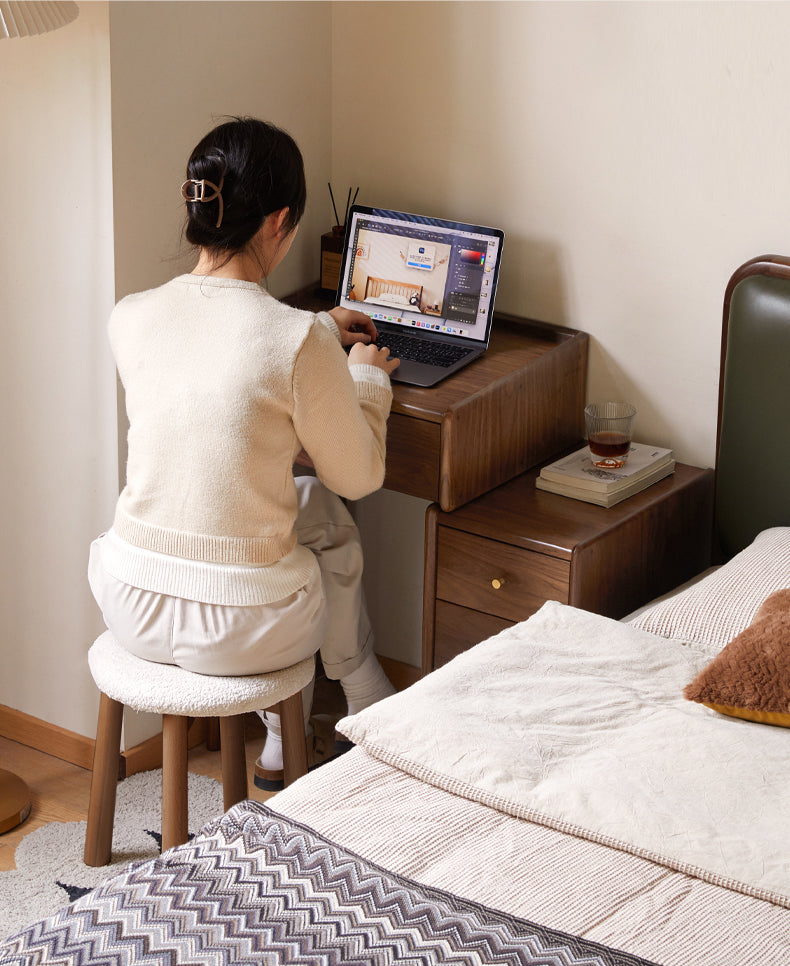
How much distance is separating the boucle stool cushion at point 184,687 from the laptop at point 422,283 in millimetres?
695

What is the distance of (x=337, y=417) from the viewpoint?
5.93 ft

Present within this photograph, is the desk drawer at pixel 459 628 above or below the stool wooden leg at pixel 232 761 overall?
above

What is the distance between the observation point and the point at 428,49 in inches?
98.8

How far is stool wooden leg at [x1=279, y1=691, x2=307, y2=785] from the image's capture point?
1.99 m

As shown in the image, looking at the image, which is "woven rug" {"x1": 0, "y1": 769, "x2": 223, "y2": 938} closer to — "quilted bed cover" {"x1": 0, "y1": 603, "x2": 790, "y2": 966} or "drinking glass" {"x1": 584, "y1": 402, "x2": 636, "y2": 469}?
"quilted bed cover" {"x1": 0, "y1": 603, "x2": 790, "y2": 966}

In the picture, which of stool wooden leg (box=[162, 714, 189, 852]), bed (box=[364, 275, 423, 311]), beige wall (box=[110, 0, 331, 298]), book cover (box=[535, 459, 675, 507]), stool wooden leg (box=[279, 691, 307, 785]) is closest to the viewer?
stool wooden leg (box=[162, 714, 189, 852])

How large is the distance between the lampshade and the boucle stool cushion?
951mm

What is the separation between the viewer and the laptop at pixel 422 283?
239cm

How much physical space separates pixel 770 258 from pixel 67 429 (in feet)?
4.37

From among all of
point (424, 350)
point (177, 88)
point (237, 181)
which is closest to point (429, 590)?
point (424, 350)

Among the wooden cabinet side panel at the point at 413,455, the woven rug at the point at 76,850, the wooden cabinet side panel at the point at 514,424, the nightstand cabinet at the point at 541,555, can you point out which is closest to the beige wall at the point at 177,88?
the wooden cabinet side panel at the point at 413,455

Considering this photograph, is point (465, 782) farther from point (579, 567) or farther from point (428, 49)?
point (428, 49)

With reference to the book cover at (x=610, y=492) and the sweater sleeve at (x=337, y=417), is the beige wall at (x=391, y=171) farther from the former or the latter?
the sweater sleeve at (x=337, y=417)

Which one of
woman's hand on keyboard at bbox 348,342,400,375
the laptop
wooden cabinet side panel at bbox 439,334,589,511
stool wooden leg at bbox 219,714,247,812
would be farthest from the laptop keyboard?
stool wooden leg at bbox 219,714,247,812
